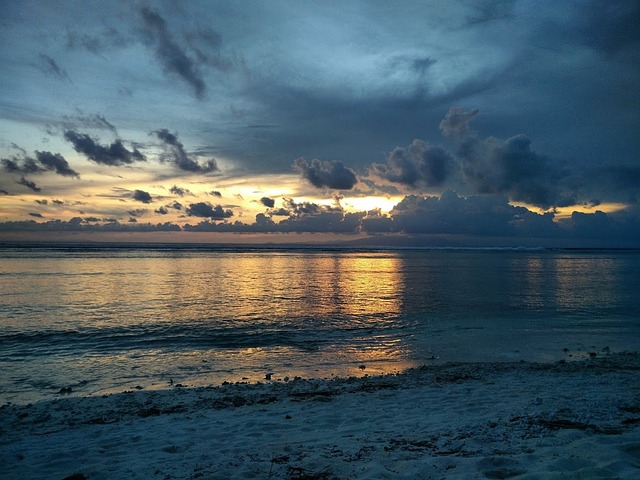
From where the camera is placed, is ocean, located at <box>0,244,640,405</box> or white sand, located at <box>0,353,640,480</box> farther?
ocean, located at <box>0,244,640,405</box>

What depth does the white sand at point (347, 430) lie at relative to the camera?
287 inches

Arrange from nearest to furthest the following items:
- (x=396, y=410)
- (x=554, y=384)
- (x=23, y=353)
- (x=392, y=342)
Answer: (x=396, y=410), (x=554, y=384), (x=23, y=353), (x=392, y=342)

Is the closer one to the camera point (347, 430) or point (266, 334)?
point (347, 430)

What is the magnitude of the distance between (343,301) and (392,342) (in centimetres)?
1546

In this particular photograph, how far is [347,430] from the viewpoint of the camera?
9.52 m

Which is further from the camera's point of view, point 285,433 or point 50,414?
point 50,414

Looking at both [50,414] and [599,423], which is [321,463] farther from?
[50,414]

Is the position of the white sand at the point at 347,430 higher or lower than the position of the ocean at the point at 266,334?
higher

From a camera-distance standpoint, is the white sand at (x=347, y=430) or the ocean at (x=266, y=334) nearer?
the white sand at (x=347, y=430)

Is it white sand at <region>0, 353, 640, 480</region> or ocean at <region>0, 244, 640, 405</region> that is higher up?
white sand at <region>0, 353, 640, 480</region>

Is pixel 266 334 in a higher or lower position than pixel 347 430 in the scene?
lower

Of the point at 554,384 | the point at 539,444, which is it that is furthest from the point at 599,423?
the point at 554,384

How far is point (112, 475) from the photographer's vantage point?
7438 millimetres

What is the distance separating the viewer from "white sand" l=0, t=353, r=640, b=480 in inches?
287
